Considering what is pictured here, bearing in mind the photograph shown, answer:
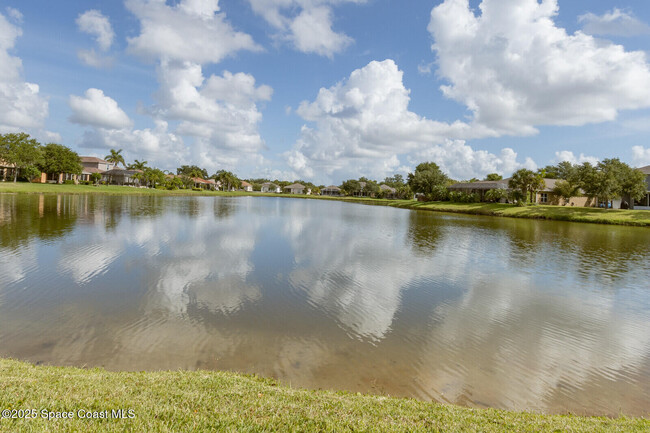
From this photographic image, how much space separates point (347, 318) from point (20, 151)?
88.3 metres

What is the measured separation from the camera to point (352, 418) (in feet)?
15.1

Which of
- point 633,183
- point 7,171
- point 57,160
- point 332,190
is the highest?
point 57,160

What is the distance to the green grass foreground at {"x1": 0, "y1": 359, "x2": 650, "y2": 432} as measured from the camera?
4.18 meters

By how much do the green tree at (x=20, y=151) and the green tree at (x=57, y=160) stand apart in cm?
285

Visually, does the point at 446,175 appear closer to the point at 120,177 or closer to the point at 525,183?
the point at 525,183

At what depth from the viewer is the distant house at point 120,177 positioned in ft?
333

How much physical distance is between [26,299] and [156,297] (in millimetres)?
3846

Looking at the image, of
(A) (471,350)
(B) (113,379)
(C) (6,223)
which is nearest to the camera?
(B) (113,379)

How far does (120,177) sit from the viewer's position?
340 ft

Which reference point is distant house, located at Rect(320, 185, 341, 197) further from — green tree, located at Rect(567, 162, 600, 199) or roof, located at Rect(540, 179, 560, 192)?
green tree, located at Rect(567, 162, 600, 199)

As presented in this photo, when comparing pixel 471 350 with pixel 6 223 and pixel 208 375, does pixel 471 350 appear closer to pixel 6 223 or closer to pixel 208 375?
pixel 208 375

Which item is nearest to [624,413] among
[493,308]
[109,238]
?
[493,308]

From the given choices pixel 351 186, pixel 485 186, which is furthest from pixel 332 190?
pixel 485 186

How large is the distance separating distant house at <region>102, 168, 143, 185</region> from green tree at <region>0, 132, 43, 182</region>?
1129 inches
